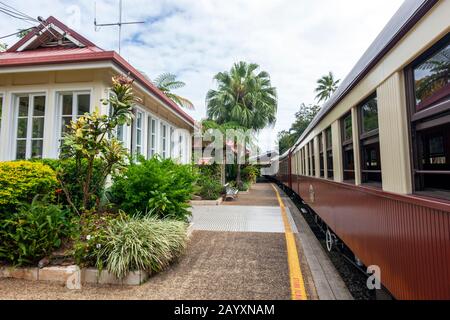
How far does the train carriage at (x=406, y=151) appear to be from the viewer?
6.44ft

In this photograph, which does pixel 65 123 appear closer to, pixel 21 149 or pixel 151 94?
pixel 21 149

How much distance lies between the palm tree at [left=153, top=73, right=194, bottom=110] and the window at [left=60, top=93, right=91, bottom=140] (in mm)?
12295

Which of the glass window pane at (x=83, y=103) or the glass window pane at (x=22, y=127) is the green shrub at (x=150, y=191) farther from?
the glass window pane at (x=22, y=127)

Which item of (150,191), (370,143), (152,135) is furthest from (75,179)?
(370,143)

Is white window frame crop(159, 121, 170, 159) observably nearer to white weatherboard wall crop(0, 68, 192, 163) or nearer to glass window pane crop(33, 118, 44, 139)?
white weatherboard wall crop(0, 68, 192, 163)

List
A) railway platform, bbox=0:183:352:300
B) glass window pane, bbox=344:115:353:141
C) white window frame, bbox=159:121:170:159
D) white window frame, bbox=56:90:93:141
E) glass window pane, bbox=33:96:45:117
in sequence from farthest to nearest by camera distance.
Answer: white window frame, bbox=159:121:170:159 → glass window pane, bbox=33:96:45:117 → white window frame, bbox=56:90:93:141 → glass window pane, bbox=344:115:353:141 → railway platform, bbox=0:183:352:300

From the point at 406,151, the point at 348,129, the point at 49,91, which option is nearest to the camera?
the point at 406,151

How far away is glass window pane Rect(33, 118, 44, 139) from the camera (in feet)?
20.6

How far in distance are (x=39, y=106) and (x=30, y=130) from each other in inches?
28.8

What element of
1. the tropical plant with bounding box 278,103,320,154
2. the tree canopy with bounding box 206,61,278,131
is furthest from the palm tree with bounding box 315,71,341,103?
the tree canopy with bounding box 206,61,278,131

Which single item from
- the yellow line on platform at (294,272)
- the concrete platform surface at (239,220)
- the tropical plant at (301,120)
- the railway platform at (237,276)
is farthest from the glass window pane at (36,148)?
the tropical plant at (301,120)

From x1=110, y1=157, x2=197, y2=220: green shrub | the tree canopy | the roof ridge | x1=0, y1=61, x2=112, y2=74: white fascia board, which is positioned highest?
the tree canopy

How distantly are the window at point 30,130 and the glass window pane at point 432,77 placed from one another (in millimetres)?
7088

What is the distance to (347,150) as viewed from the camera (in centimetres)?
447
